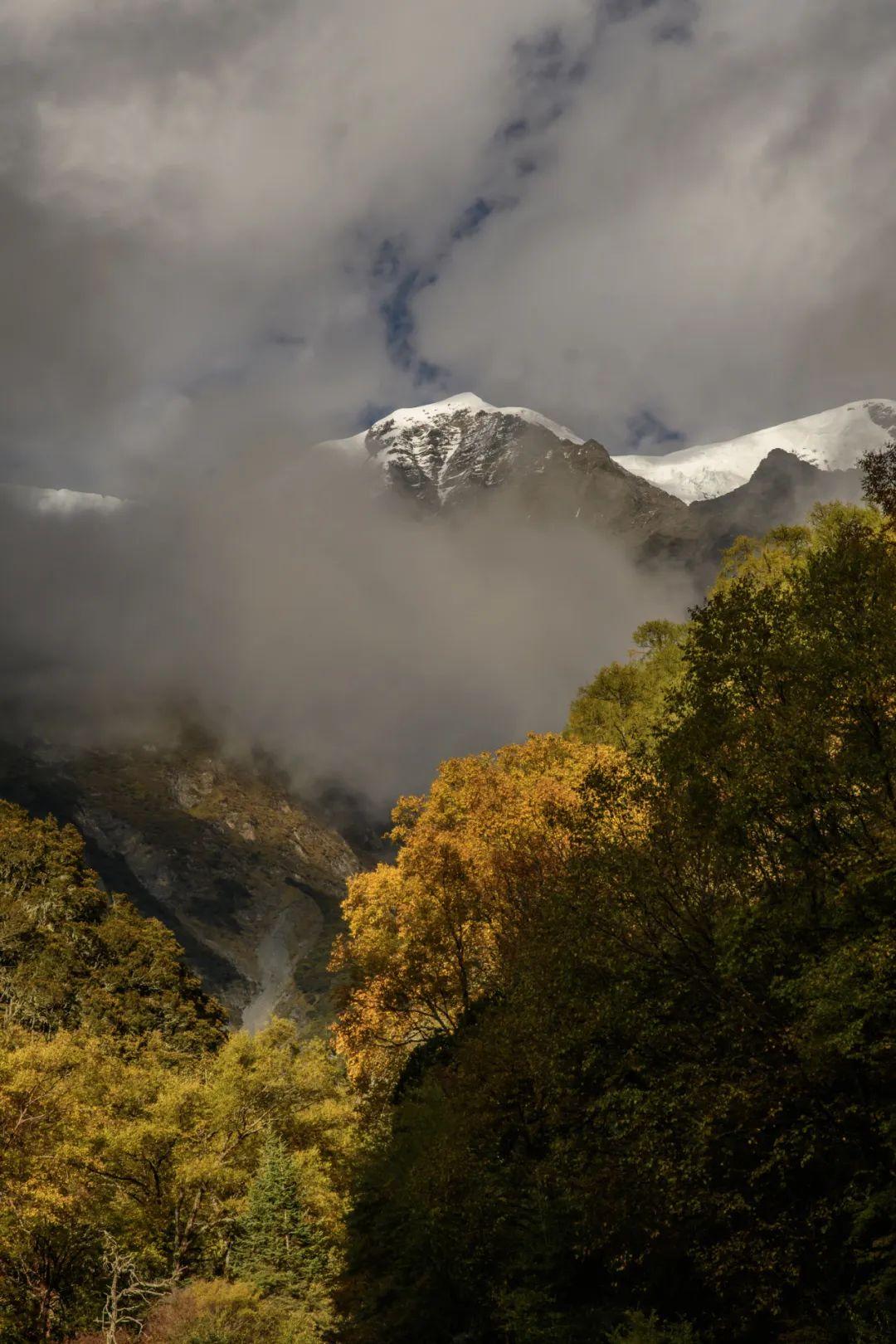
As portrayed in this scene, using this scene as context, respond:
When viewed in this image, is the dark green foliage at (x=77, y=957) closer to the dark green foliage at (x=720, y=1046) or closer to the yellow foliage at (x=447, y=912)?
the yellow foliage at (x=447, y=912)

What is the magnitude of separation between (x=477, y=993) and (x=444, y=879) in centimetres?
537

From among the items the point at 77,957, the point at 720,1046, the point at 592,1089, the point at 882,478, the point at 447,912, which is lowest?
the point at 592,1089

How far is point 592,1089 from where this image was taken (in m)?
23.3

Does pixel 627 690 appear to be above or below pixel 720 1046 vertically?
above

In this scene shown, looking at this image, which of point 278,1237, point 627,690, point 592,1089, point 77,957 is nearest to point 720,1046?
point 592,1089

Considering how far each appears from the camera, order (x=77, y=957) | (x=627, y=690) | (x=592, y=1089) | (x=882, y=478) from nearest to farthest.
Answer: (x=592, y=1089) < (x=882, y=478) < (x=77, y=957) < (x=627, y=690)

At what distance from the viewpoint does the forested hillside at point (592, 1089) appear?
1617 cm

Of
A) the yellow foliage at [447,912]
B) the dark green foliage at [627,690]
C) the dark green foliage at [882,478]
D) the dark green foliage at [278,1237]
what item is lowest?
the dark green foliage at [278,1237]

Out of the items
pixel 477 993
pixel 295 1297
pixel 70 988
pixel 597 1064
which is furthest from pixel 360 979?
pixel 70 988

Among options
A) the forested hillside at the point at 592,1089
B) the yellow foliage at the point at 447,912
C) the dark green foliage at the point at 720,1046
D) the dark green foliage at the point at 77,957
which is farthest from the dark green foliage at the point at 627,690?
the dark green foliage at the point at 720,1046

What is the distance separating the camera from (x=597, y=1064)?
2169 cm

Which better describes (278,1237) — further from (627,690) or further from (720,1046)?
(627,690)

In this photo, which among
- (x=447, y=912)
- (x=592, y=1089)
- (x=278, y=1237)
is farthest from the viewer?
(x=278, y=1237)

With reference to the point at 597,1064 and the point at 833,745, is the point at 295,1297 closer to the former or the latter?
the point at 597,1064
